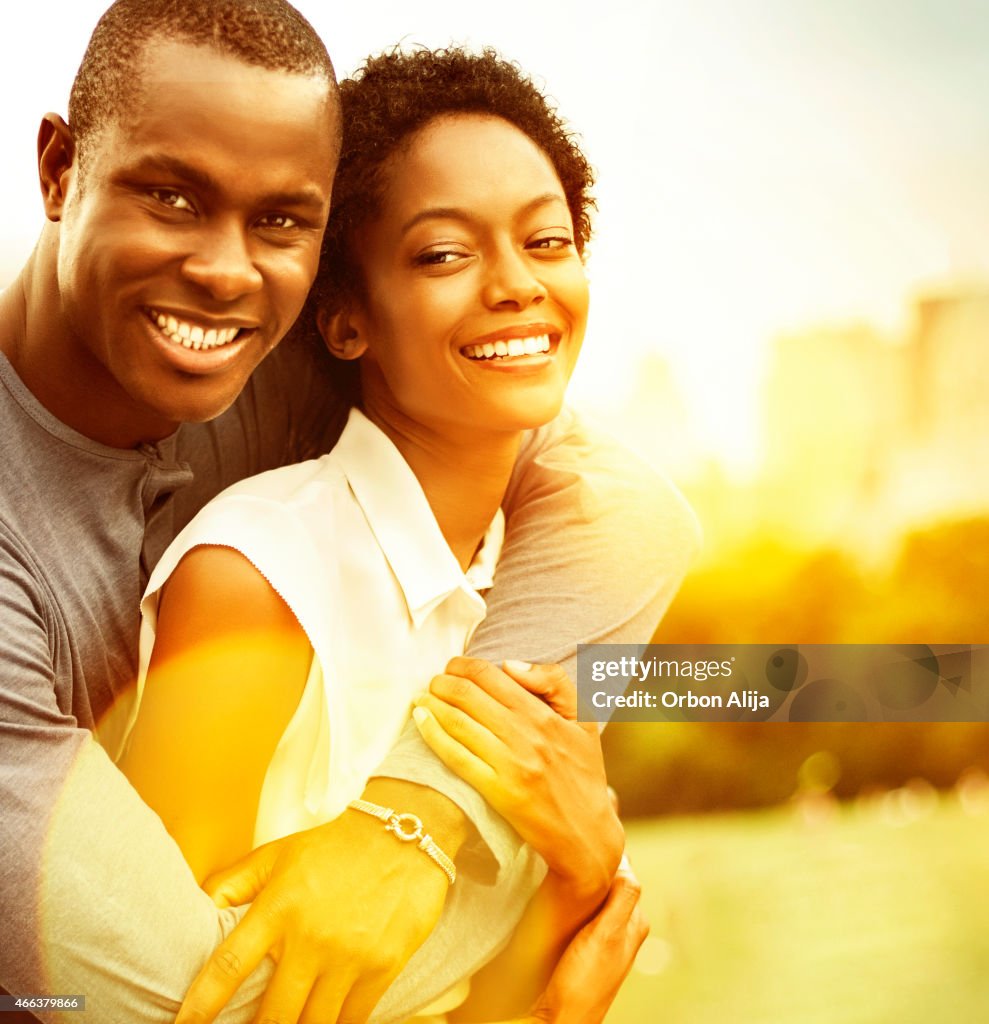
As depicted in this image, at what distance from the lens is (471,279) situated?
117 centimetres

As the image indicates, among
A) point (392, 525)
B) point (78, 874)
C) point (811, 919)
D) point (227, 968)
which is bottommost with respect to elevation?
point (811, 919)

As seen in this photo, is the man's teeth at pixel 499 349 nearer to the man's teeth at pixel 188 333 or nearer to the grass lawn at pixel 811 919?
the man's teeth at pixel 188 333

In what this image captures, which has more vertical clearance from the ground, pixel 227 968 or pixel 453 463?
pixel 453 463

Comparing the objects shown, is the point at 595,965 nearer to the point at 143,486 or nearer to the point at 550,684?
the point at 550,684


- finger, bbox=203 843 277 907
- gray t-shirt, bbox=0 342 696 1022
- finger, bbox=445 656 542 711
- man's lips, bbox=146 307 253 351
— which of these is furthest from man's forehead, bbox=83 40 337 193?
finger, bbox=203 843 277 907

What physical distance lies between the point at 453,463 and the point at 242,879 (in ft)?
1.58

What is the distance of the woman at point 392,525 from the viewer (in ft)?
3.40

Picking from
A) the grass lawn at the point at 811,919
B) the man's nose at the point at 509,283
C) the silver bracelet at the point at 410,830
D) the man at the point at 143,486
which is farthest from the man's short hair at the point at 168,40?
the grass lawn at the point at 811,919

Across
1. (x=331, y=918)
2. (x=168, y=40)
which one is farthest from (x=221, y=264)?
(x=331, y=918)

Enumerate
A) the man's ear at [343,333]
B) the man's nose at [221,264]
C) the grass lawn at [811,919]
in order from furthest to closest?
the grass lawn at [811,919] < the man's ear at [343,333] < the man's nose at [221,264]

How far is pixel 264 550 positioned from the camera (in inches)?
41.3

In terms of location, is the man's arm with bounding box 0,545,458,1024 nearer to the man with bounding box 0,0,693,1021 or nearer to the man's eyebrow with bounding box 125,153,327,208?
the man with bounding box 0,0,693,1021

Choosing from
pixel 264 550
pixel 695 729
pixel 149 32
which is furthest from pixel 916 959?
pixel 149 32

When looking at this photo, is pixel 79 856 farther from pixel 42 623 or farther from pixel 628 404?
pixel 628 404
